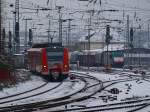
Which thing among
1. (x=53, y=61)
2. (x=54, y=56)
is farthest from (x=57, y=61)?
(x=54, y=56)

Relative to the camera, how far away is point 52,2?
38875 mm

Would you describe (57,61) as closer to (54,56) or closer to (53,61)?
(53,61)

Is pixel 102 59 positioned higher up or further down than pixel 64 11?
further down

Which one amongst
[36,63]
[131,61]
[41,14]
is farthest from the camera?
[131,61]

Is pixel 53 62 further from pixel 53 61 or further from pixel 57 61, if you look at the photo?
pixel 57 61

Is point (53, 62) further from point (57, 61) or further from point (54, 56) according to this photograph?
point (54, 56)

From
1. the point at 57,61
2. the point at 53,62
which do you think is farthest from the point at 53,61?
the point at 57,61

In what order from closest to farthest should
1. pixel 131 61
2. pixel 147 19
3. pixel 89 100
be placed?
pixel 89 100 → pixel 147 19 → pixel 131 61

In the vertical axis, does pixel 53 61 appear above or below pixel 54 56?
below

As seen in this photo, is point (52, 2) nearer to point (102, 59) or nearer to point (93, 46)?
point (102, 59)

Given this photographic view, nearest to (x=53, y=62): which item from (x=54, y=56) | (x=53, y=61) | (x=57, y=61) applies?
(x=53, y=61)

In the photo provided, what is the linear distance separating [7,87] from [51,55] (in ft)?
24.9

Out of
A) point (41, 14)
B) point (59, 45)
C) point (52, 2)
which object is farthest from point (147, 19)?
point (59, 45)

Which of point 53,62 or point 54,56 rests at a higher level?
point 54,56
